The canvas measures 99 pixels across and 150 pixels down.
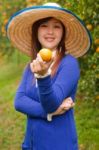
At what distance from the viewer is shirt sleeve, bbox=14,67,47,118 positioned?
346 cm

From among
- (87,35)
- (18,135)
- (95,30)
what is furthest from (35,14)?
(18,135)

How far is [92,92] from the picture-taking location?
23.3 ft

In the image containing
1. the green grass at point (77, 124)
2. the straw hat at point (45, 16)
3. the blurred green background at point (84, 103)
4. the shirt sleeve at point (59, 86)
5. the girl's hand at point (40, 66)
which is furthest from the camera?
the green grass at point (77, 124)

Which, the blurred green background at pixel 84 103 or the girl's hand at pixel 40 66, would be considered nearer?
the girl's hand at pixel 40 66

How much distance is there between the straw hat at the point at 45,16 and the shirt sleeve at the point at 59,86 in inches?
11.0

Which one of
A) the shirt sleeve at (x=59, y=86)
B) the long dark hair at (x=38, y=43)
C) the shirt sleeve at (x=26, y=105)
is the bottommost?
the shirt sleeve at (x=26, y=105)

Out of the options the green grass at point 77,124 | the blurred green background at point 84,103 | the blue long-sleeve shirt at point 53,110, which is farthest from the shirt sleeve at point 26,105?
the green grass at point 77,124

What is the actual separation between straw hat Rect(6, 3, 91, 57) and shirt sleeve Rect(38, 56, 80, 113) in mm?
278

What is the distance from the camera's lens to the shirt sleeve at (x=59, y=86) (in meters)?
2.98

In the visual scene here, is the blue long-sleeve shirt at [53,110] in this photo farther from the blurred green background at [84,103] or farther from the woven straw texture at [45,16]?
the blurred green background at [84,103]

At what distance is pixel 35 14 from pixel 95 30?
9.25 feet

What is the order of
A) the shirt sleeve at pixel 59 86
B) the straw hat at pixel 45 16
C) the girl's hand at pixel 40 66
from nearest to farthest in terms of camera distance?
the girl's hand at pixel 40 66 < the shirt sleeve at pixel 59 86 < the straw hat at pixel 45 16

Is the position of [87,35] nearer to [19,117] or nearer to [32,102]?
[32,102]

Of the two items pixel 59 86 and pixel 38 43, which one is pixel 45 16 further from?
pixel 59 86
